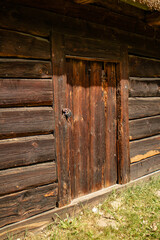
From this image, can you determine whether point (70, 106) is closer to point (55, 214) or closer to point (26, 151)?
point (26, 151)

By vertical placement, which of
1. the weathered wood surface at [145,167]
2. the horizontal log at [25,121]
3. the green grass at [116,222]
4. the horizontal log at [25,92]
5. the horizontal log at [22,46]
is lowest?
the green grass at [116,222]

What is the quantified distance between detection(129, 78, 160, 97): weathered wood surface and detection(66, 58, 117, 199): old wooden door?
1.04 ft

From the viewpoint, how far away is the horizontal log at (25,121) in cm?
191

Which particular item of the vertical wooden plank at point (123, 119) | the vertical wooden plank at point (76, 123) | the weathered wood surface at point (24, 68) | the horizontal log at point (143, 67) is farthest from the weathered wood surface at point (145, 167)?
the weathered wood surface at point (24, 68)

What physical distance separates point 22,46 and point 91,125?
Answer: 121cm

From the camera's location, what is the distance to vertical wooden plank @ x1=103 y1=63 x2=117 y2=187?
9.12ft

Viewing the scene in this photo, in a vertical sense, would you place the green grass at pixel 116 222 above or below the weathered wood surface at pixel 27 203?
below

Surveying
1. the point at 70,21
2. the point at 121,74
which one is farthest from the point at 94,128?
the point at 70,21

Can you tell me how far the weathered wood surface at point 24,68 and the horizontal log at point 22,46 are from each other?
5cm

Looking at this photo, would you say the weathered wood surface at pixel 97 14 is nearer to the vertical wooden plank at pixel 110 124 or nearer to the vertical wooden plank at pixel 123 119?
the vertical wooden plank at pixel 123 119

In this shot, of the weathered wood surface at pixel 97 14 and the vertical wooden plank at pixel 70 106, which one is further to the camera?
the vertical wooden plank at pixel 70 106

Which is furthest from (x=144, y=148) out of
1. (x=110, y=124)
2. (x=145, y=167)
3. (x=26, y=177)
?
(x=26, y=177)

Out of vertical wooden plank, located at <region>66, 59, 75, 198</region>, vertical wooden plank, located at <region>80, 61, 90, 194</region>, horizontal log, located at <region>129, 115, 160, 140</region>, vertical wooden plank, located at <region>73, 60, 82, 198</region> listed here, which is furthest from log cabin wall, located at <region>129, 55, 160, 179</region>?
vertical wooden plank, located at <region>66, 59, 75, 198</region>

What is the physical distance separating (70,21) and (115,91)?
41.1 inches
